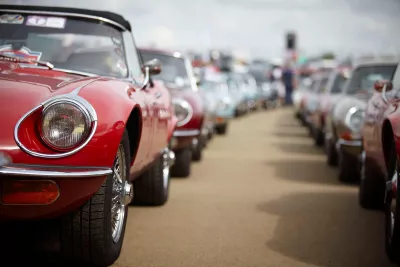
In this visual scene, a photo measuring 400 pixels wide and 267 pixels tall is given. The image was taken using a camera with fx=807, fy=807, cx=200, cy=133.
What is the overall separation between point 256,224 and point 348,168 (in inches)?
129

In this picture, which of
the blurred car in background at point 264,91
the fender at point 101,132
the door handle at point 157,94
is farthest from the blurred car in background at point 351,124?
the blurred car in background at point 264,91

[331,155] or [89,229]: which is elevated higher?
A: [89,229]

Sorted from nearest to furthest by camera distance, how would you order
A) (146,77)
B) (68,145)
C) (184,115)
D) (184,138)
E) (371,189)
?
(68,145) → (146,77) → (371,189) → (184,138) → (184,115)

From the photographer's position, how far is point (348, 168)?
9523 mm

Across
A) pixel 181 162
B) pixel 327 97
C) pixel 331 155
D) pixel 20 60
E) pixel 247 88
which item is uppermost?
pixel 20 60

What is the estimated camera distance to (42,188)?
4.02 meters

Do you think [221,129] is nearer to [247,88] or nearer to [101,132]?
[101,132]

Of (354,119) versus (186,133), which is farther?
(186,133)

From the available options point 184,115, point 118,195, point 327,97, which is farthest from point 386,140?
point 327,97

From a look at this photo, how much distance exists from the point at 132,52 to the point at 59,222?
7.64 feet

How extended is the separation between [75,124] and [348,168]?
5914mm

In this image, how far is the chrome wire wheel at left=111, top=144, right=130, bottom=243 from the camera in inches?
188

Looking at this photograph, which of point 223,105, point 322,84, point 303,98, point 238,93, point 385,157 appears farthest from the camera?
point 238,93

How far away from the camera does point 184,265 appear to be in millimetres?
4914
